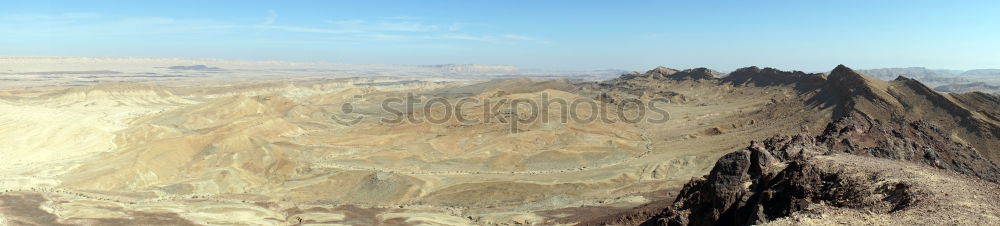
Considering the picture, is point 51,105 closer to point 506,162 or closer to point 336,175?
point 336,175

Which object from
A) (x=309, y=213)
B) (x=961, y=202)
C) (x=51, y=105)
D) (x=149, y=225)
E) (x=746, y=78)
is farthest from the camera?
(x=746, y=78)

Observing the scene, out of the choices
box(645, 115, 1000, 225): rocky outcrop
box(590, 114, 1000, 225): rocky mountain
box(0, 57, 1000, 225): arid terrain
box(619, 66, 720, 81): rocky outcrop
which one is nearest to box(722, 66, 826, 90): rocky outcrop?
box(0, 57, 1000, 225): arid terrain

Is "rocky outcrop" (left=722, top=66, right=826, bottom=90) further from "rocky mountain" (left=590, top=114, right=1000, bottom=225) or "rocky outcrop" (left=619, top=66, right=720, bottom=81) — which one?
"rocky mountain" (left=590, top=114, right=1000, bottom=225)

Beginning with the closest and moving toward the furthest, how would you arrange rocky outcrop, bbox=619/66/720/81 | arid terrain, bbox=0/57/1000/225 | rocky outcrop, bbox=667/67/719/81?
arid terrain, bbox=0/57/1000/225 < rocky outcrop, bbox=667/67/719/81 < rocky outcrop, bbox=619/66/720/81

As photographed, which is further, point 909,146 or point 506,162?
point 506,162

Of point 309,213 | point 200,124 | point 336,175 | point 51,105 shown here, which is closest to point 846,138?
point 309,213

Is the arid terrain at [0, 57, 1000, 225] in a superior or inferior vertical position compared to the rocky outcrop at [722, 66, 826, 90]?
inferior
